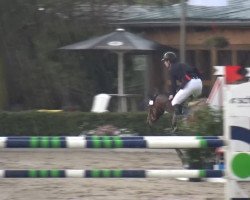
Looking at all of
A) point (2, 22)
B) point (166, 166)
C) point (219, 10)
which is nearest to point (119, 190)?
point (166, 166)

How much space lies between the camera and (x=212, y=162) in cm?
1016

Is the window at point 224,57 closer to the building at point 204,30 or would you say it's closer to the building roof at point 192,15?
the building at point 204,30

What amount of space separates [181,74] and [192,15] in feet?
17.7

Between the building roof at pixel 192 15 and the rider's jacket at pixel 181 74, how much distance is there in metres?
4.15

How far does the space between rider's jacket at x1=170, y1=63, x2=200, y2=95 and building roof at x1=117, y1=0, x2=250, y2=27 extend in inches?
163

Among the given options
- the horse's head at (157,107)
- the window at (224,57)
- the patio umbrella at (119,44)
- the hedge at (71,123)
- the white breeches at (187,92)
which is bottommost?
the hedge at (71,123)

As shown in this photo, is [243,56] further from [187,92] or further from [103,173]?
[103,173]

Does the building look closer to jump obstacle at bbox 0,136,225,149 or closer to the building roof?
the building roof

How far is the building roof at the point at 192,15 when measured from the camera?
19.0 m

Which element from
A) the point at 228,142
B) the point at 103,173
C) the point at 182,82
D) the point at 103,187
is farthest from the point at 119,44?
the point at 228,142

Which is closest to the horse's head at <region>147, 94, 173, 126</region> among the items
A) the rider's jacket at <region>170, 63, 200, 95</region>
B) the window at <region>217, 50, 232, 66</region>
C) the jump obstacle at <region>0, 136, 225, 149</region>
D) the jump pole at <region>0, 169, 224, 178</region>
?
the rider's jacket at <region>170, 63, 200, 95</region>

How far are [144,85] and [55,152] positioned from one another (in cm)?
731

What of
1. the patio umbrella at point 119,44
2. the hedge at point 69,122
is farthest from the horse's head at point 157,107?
the patio umbrella at point 119,44

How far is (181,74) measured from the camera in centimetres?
1470
